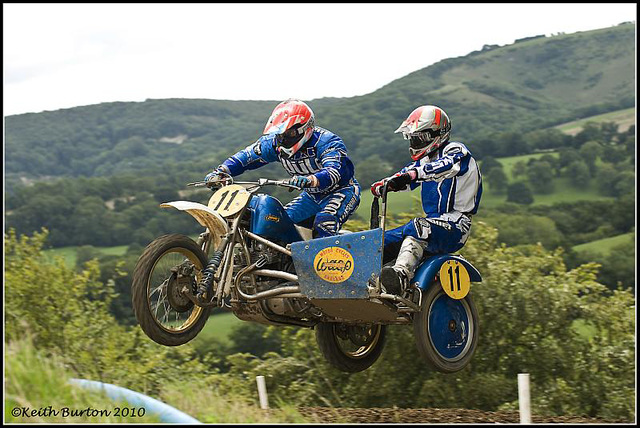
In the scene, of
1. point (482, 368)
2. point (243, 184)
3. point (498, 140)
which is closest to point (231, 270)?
point (243, 184)

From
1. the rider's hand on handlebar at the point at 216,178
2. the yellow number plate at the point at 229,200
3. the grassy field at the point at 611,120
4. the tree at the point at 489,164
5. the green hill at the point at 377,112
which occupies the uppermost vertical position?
the green hill at the point at 377,112

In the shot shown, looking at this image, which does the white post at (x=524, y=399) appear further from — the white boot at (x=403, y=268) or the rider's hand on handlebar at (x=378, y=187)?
the rider's hand on handlebar at (x=378, y=187)

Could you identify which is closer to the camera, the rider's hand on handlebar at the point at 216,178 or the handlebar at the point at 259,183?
the handlebar at the point at 259,183

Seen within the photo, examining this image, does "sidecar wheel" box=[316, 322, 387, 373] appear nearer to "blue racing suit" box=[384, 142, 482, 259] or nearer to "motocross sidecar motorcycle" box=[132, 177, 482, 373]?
"motocross sidecar motorcycle" box=[132, 177, 482, 373]

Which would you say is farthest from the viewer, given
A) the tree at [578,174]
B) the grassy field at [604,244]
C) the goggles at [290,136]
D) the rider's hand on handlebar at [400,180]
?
the tree at [578,174]

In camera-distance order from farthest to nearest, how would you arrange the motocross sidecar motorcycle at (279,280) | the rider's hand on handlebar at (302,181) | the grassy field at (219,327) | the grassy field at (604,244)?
the grassy field at (604,244), the grassy field at (219,327), the rider's hand on handlebar at (302,181), the motocross sidecar motorcycle at (279,280)

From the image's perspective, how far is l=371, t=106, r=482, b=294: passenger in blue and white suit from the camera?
742cm

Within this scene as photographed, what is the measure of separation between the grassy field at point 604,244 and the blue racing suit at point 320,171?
154 feet

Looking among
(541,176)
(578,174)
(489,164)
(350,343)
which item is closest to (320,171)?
(350,343)

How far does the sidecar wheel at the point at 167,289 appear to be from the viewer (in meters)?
6.88

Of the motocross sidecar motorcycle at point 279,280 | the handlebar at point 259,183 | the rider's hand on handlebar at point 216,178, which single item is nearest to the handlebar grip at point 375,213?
the motocross sidecar motorcycle at point 279,280

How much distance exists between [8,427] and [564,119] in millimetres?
112795

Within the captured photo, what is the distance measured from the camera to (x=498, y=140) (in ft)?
261

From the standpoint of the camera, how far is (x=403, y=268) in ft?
23.9
